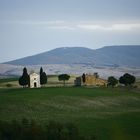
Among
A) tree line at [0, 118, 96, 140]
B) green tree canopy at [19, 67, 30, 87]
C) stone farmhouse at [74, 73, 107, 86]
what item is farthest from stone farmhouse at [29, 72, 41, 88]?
tree line at [0, 118, 96, 140]

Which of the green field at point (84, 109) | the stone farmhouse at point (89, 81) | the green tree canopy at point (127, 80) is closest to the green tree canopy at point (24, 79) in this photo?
the stone farmhouse at point (89, 81)

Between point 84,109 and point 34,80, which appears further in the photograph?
point 34,80

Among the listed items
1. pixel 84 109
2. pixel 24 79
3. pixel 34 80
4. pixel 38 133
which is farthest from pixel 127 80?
pixel 38 133

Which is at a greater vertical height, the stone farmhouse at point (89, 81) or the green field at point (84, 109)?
the stone farmhouse at point (89, 81)

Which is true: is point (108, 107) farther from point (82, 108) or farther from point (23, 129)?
point (23, 129)

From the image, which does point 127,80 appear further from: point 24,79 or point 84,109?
point 84,109

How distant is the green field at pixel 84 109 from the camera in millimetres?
52422

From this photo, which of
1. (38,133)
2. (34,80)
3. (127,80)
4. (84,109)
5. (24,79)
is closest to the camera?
(38,133)

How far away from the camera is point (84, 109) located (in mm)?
79062

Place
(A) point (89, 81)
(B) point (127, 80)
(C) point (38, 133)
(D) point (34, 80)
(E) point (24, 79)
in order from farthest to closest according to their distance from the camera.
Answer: (A) point (89, 81)
(B) point (127, 80)
(D) point (34, 80)
(E) point (24, 79)
(C) point (38, 133)

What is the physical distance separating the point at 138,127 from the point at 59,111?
23.4 meters

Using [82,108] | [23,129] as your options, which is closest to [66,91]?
[82,108]

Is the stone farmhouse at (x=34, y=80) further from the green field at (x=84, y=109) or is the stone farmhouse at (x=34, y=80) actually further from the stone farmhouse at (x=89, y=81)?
the green field at (x=84, y=109)

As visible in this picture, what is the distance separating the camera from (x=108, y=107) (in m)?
84.2
